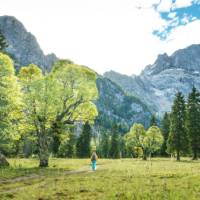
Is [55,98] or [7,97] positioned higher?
[55,98]

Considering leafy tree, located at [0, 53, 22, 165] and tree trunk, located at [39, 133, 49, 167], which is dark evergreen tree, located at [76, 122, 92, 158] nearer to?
tree trunk, located at [39, 133, 49, 167]

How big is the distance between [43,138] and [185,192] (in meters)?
32.7

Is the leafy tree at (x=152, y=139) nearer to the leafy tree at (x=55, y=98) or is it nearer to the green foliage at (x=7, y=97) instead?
the leafy tree at (x=55, y=98)

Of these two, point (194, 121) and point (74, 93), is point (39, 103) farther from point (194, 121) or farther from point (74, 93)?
point (194, 121)

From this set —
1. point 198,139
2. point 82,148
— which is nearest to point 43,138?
point 198,139

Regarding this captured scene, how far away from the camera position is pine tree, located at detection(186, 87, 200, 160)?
91562mm

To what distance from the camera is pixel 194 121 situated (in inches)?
3674

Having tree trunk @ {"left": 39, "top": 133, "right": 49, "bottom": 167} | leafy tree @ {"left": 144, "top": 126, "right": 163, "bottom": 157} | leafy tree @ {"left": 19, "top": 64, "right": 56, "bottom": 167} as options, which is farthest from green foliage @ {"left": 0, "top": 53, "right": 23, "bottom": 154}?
leafy tree @ {"left": 144, "top": 126, "right": 163, "bottom": 157}

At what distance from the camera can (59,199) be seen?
2061 centimetres

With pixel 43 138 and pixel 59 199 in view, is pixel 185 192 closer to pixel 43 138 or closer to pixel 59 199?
pixel 59 199

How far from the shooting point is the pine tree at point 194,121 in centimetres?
9156

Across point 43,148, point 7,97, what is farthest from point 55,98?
point 7,97

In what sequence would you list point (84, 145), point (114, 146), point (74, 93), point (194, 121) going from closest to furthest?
point (74, 93) → point (194, 121) → point (84, 145) → point (114, 146)

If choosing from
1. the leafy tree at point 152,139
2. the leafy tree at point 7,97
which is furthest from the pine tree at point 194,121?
the leafy tree at point 7,97
